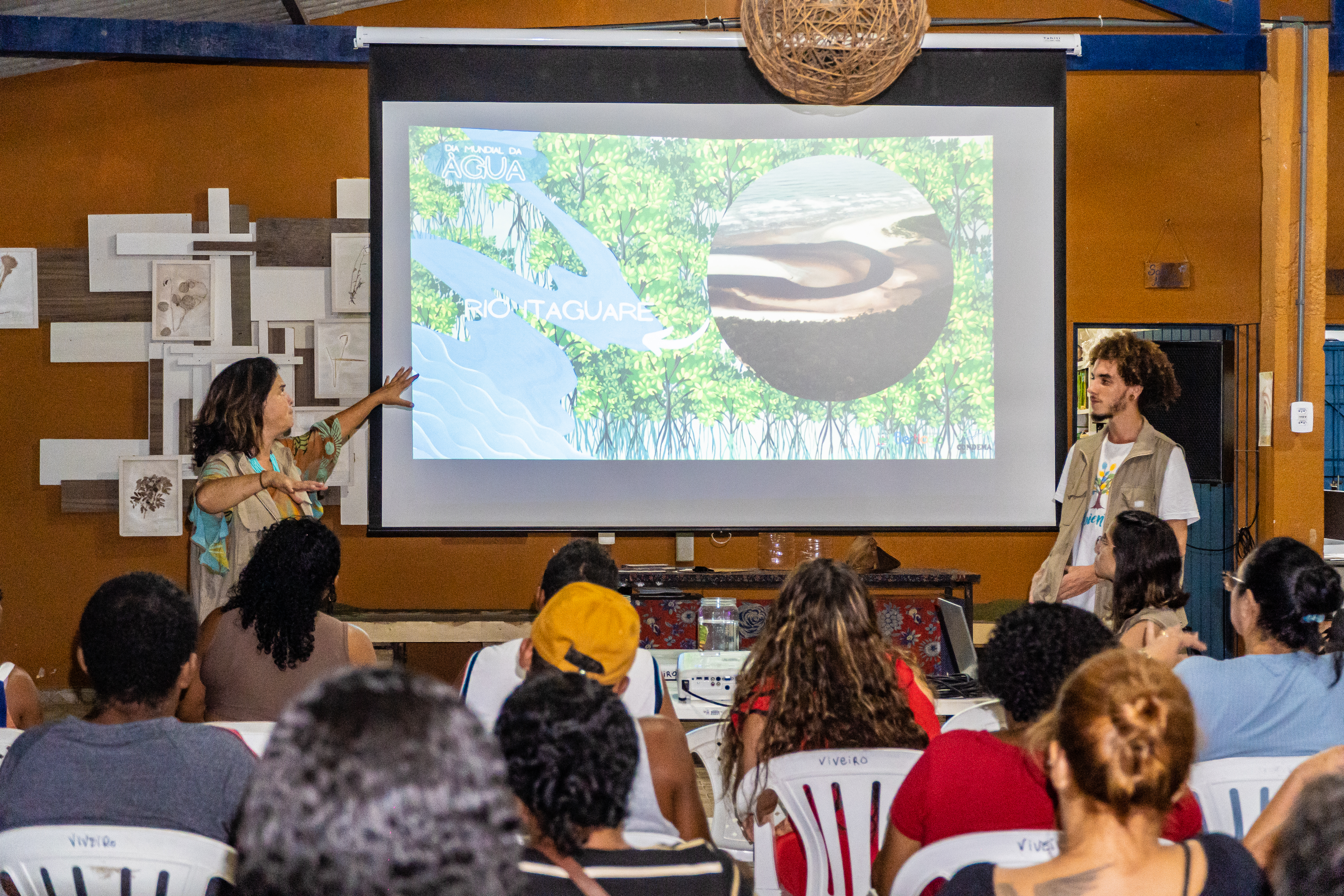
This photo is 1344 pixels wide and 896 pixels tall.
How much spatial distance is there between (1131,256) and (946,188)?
127cm

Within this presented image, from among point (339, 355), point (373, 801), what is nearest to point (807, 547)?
point (339, 355)

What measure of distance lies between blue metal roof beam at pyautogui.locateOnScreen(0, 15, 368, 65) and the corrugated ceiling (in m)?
0.17

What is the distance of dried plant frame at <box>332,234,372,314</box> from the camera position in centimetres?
496

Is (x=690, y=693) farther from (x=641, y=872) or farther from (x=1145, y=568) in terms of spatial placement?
(x=641, y=872)

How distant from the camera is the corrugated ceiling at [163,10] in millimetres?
4730

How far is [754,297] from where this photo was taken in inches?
182

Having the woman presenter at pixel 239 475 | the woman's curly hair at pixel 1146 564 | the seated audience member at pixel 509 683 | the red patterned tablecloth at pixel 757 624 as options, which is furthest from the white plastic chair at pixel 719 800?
the red patterned tablecloth at pixel 757 624

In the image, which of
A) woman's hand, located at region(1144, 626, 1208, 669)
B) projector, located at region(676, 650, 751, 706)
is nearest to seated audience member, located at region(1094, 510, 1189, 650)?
woman's hand, located at region(1144, 626, 1208, 669)

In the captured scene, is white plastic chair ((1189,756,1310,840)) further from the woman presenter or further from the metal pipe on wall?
the metal pipe on wall

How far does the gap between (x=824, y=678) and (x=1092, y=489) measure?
2.23 meters

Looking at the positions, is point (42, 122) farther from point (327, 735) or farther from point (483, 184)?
point (327, 735)

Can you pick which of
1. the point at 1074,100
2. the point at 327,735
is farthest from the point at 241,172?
the point at 327,735

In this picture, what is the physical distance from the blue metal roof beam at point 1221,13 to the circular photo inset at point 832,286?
51.8 inches

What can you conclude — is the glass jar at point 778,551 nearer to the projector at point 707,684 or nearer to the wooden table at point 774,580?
the wooden table at point 774,580
